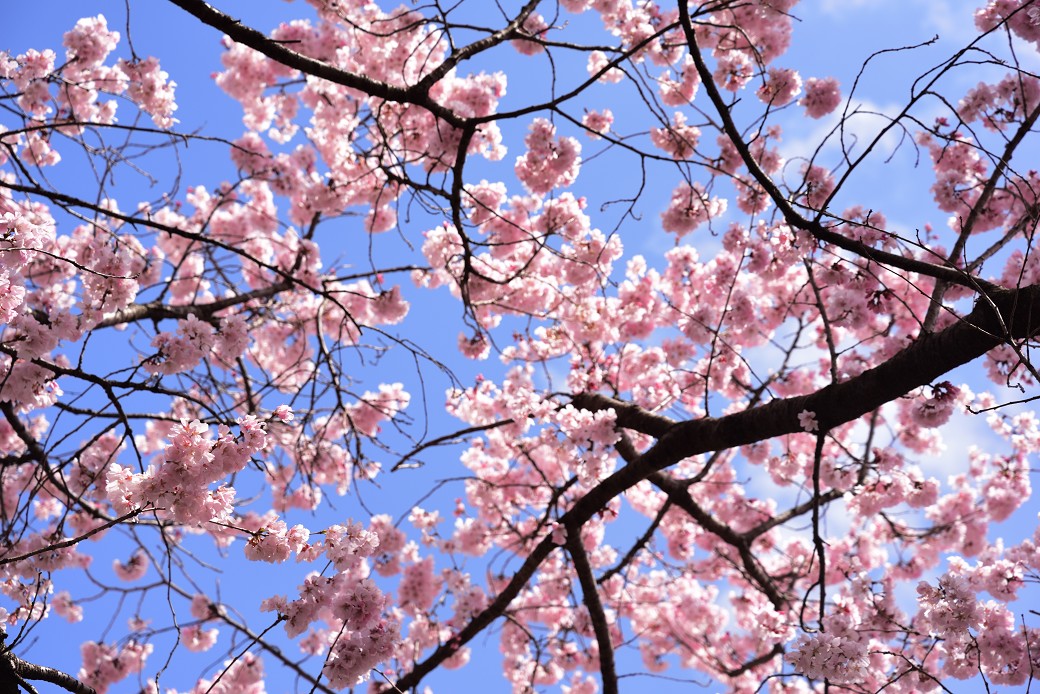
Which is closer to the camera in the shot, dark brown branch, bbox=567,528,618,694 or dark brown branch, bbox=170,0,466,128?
dark brown branch, bbox=170,0,466,128

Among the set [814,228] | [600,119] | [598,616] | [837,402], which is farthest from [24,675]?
[600,119]

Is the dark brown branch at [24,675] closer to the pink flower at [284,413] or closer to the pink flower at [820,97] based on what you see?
the pink flower at [284,413]

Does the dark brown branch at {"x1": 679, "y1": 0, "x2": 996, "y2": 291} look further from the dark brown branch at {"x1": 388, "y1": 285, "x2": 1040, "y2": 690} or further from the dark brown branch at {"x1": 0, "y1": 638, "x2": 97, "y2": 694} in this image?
the dark brown branch at {"x1": 0, "y1": 638, "x2": 97, "y2": 694}

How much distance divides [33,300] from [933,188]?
530 centimetres

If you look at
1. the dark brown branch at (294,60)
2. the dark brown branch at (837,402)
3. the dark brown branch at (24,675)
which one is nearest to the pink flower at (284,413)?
the dark brown branch at (24,675)

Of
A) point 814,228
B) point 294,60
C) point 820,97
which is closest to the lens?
point 814,228

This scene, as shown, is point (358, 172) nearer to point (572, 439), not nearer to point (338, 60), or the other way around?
point (338, 60)

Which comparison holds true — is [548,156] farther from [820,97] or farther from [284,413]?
[284,413]

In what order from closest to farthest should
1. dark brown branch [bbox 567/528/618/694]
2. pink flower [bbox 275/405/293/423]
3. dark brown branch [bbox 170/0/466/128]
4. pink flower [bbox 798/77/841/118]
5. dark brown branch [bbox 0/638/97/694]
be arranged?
dark brown branch [bbox 0/638/97/694] → pink flower [bbox 275/405/293/423] → dark brown branch [bbox 170/0/466/128] → dark brown branch [bbox 567/528/618/694] → pink flower [bbox 798/77/841/118]

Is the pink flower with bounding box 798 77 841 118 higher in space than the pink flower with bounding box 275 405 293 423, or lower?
higher

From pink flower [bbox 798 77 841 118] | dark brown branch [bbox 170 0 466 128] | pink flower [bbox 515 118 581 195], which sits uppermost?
pink flower [bbox 798 77 841 118]

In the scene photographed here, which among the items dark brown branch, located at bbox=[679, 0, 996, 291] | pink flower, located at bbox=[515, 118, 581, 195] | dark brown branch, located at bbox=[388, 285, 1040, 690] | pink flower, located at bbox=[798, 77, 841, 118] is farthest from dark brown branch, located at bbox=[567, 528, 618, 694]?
pink flower, located at bbox=[798, 77, 841, 118]

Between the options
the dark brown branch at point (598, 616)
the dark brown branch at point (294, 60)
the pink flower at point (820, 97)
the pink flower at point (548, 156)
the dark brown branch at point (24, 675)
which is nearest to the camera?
the dark brown branch at point (24, 675)

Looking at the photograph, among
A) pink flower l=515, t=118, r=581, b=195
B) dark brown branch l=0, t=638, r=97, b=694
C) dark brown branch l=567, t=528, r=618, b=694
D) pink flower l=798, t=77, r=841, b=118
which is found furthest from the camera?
pink flower l=798, t=77, r=841, b=118
